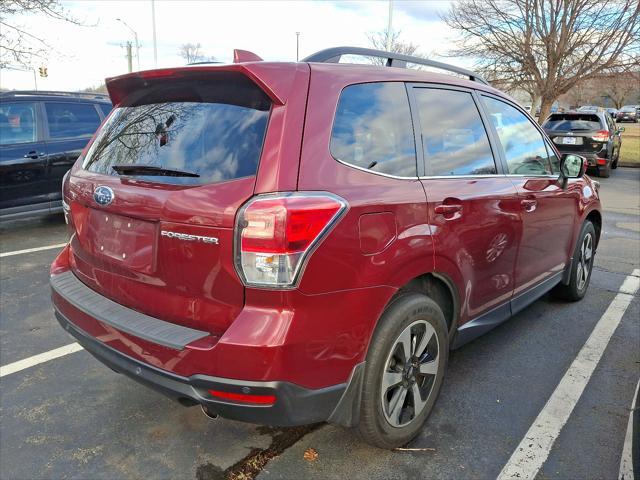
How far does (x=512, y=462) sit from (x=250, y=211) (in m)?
1.77

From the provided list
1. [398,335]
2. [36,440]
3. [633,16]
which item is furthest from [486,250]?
[633,16]

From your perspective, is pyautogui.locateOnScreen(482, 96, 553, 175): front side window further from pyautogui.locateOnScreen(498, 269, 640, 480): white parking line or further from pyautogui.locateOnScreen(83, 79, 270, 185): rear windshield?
pyautogui.locateOnScreen(83, 79, 270, 185): rear windshield

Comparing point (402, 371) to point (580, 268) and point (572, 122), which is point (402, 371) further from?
point (572, 122)

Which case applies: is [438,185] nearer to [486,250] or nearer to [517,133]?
[486,250]

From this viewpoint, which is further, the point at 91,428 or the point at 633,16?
the point at 633,16

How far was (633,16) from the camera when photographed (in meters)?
15.8

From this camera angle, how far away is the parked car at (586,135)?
13.8 metres

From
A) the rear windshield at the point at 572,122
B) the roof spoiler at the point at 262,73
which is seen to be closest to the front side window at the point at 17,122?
the roof spoiler at the point at 262,73

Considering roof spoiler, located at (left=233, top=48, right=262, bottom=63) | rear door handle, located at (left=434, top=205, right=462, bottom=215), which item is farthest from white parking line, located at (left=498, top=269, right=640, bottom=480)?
roof spoiler, located at (left=233, top=48, right=262, bottom=63)

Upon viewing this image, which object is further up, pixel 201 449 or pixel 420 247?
pixel 420 247

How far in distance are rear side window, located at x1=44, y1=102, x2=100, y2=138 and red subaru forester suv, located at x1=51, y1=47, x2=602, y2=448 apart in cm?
488

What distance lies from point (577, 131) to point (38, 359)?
14310 millimetres

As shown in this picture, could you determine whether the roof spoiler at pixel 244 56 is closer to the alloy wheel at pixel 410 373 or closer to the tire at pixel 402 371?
the tire at pixel 402 371

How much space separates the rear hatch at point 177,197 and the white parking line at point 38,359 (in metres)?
1.23
